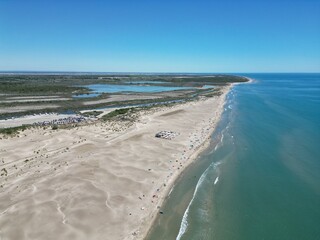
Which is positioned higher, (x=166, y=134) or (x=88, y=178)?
(x=88, y=178)

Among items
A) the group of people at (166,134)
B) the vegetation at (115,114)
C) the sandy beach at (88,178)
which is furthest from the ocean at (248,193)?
the vegetation at (115,114)

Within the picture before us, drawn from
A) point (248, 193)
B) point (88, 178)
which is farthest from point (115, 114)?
point (248, 193)

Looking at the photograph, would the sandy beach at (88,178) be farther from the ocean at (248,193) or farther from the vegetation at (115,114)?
the vegetation at (115,114)

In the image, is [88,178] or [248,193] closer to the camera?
[248,193]

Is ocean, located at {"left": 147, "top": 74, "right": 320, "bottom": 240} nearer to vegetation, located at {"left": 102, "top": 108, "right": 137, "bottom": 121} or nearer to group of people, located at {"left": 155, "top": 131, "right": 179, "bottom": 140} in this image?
group of people, located at {"left": 155, "top": 131, "right": 179, "bottom": 140}

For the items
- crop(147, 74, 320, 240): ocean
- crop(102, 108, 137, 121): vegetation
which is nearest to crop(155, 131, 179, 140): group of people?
crop(147, 74, 320, 240): ocean

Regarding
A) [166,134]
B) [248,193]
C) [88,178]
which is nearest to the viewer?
[248,193]

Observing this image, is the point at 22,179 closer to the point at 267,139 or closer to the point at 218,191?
the point at 218,191

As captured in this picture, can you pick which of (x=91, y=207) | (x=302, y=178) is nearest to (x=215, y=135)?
(x=302, y=178)

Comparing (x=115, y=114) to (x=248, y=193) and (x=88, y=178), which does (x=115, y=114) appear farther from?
(x=248, y=193)
